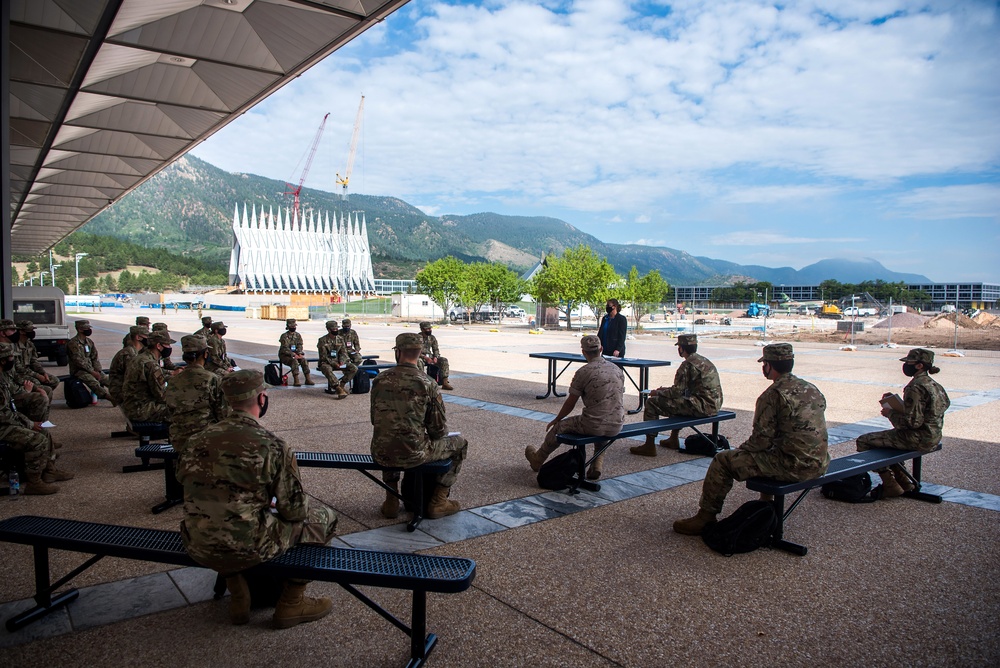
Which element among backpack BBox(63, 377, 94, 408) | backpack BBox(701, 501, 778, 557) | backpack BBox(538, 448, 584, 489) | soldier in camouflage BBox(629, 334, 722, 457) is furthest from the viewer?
backpack BBox(63, 377, 94, 408)

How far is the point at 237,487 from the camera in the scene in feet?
10.9

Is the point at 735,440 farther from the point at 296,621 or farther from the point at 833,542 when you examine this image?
the point at 296,621

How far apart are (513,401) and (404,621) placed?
27.6 ft

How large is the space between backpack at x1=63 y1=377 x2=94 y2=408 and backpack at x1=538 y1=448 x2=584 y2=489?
30.3 feet

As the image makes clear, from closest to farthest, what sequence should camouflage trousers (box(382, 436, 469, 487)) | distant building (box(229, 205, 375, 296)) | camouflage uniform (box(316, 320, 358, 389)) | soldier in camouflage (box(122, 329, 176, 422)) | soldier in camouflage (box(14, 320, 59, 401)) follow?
camouflage trousers (box(382, 436, 469, 487)) → soldier in camouflage (box(122, 329, 176, 422)) → soldier in camouflage (box(14, 320, 59, 401)) → camouflage uniform (box(316, 320, 358, 389)) → distant building (box(229, 205, 375, 296))

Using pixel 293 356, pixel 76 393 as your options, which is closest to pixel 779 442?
pixel 76 393

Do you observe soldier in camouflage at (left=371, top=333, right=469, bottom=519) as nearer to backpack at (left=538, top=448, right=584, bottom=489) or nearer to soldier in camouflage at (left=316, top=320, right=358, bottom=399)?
backpack at (left=538, top=448, right=584, bottom=489)

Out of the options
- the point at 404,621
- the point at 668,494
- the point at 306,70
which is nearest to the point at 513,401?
the point at 668,494

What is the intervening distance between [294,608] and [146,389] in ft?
15.7

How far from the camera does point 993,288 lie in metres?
122

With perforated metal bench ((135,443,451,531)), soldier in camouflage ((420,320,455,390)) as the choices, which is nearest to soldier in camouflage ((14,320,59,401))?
perforated metal bench ((135,443,451,531))

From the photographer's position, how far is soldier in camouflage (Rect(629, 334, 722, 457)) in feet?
25.9

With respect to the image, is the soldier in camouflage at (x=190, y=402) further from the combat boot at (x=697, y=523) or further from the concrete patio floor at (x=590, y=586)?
the combat boot at (x=697, y=523)

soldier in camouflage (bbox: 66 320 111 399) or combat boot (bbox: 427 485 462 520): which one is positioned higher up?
soldier in camouflage (bbox: 66 320 111 399)
